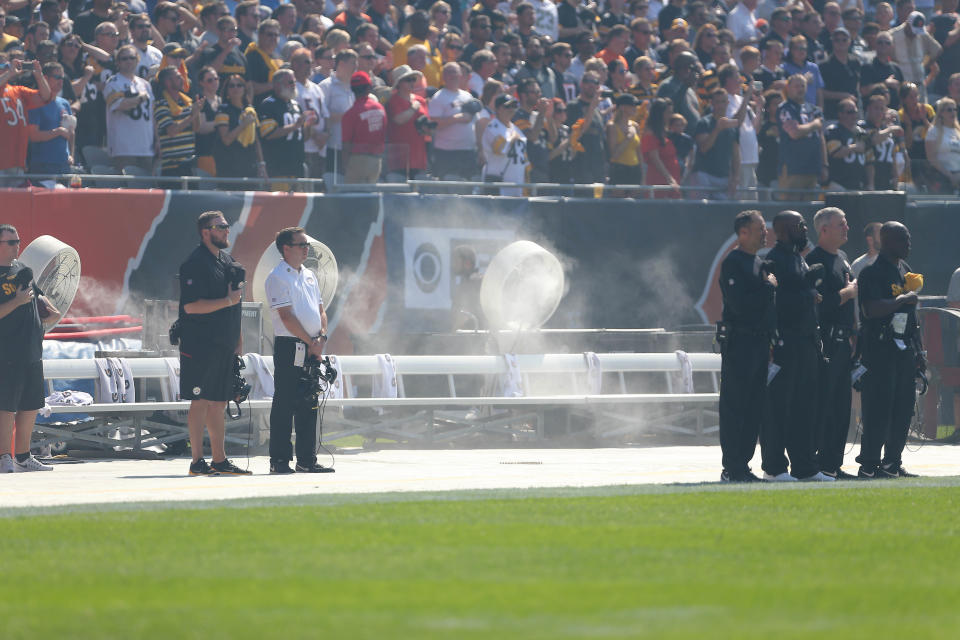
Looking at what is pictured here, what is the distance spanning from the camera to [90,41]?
1911cm

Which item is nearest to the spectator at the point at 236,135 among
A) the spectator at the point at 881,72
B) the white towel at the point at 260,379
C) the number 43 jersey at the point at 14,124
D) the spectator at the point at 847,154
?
the number 43 jersey at the point at 14,124

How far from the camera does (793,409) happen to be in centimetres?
1242

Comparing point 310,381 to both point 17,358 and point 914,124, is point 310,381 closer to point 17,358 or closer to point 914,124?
point 17,358

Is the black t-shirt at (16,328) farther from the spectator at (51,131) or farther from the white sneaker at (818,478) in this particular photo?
the white sneaker at (818,478)

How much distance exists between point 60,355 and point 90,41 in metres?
4.74

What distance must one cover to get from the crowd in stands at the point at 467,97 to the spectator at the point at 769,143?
22mm

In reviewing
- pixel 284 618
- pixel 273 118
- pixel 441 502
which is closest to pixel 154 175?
pixel 273 118

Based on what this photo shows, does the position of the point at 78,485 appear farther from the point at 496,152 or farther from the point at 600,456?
the point at 496,152

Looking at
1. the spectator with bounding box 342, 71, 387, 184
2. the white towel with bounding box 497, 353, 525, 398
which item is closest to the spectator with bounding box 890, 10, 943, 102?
the spectator with bounding box 342, 71, 387, 184

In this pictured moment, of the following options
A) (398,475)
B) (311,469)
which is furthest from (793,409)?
(311,469)

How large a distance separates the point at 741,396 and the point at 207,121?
318 inches

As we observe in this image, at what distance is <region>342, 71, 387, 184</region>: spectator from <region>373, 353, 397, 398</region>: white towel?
2619mm

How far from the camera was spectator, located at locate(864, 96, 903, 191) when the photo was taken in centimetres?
2189

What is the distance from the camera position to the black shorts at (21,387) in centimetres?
1350
